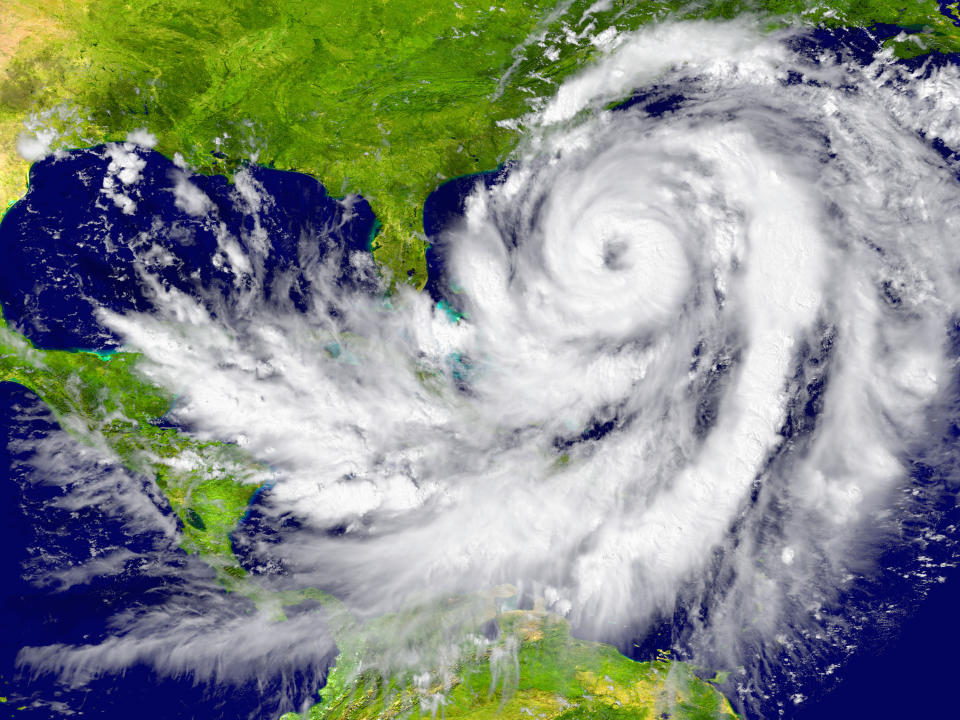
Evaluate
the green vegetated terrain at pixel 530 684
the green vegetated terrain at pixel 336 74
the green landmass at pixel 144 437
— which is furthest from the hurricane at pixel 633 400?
the green vegetated terrain at pixel 336 74

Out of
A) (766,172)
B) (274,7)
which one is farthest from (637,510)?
(274,7)

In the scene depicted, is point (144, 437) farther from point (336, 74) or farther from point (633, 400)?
point (633, 400)

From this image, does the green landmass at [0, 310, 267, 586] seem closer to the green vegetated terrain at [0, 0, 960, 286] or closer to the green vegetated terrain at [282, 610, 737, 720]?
the green vegetated terrain at [0, 0, 960, 286]

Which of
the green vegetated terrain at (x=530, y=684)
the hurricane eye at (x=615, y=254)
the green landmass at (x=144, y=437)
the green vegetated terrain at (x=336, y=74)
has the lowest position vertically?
the green vegetated terrain at (x=530, y=684)

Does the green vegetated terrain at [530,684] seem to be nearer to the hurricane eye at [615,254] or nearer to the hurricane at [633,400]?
the hurricane at [633,400]

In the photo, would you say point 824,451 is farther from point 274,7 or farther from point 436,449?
point 274,7

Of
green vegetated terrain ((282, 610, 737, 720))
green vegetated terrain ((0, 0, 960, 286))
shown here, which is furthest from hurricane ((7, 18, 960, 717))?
green vegetated terrain ((0, 0, 960, 286))
